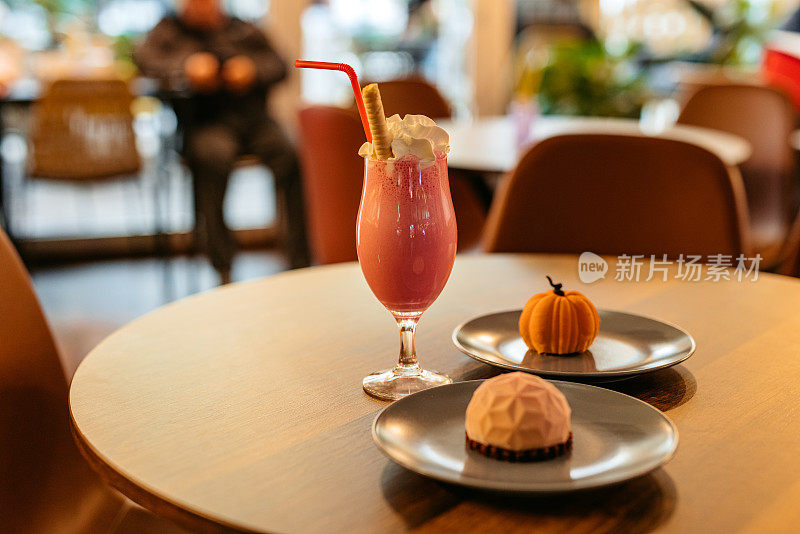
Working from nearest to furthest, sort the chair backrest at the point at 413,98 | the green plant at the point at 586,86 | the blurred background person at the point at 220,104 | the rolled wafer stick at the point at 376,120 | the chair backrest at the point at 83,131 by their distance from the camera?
1. the rolled wafer stick at the point at 376,120
2. the chair backrest at the point at 413,98
3. the chair backrest at the point at 83,131
4. the blurred background person at the point at 220,104
5. the green plant at the point at 586,86

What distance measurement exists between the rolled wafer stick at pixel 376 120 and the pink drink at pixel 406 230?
0.7 inches

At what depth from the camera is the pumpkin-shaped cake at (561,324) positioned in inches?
34.6

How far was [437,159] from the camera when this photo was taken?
84cm

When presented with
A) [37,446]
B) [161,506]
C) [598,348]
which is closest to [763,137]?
[598,348]

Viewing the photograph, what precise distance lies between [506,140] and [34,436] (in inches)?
79.3

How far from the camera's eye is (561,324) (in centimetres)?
88

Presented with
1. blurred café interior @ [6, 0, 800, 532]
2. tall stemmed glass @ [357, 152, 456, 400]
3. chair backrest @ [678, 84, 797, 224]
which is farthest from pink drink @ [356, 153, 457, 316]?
chair backrest @ [678, 84, 797, 224]

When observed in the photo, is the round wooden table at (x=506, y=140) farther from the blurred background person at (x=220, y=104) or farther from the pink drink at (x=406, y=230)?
the pink drink at (x=406, y=230)

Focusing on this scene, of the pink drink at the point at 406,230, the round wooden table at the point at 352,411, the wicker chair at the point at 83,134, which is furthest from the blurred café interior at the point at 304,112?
the pink drink at the point at 406,230

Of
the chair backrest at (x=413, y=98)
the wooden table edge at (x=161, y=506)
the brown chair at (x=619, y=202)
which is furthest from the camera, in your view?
the chair backrest at (x=413, y=98)

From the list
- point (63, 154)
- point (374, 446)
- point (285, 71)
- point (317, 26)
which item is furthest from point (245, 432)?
point (317, 26)

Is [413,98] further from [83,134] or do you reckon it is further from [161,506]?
[161,506]

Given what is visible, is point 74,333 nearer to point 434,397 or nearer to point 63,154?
point 63,154

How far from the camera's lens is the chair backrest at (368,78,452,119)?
3283 millimetres
